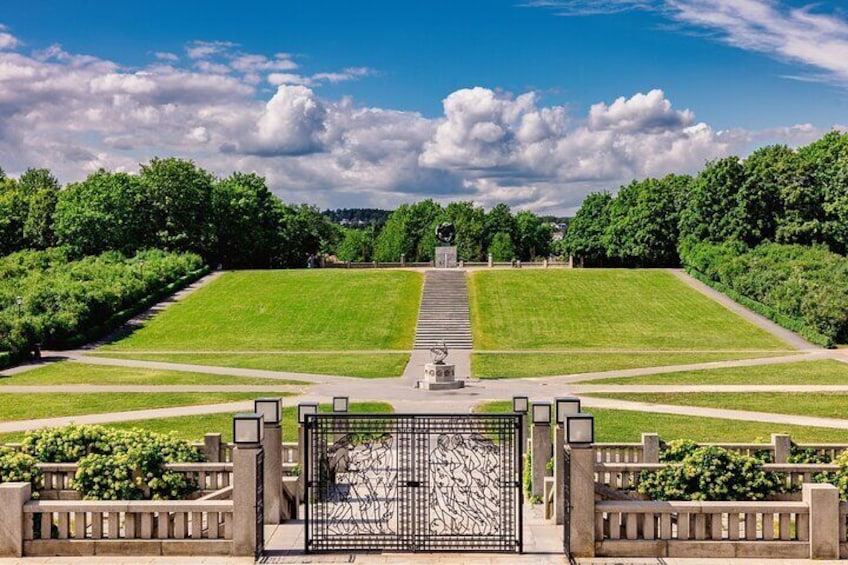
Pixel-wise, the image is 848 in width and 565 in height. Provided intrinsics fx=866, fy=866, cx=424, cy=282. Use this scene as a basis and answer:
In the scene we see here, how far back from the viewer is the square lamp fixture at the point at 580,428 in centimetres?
1249

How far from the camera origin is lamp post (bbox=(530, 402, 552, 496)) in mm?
16984

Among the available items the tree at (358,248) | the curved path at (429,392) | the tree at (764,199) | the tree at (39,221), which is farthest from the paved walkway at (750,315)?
the tree at (358,248)

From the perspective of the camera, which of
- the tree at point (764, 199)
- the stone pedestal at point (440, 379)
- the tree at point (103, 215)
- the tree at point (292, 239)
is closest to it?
the stone pedestal at point (440, 379)

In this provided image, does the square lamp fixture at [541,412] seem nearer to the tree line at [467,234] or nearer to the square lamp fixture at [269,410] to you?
the square lamp fixture at [269,410]

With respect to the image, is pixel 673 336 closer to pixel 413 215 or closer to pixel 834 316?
pixel 834 316

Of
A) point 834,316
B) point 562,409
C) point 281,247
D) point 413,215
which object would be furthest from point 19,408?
point 413,215

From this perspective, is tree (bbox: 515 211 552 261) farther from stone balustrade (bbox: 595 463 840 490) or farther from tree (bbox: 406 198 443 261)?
stone balustrade (bbox: 595 463 840 490)

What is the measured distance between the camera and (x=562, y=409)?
535 inches

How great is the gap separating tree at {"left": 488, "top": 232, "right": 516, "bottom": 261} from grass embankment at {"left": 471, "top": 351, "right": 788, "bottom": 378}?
244ft

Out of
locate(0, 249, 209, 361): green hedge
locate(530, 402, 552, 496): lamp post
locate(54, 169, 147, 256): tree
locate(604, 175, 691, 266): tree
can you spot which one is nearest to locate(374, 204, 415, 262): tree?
locate(604, 175, 691, 266): tree

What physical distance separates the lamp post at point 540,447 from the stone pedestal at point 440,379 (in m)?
19.5

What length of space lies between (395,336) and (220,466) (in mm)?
39688

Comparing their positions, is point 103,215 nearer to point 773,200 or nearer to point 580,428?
point 773,200

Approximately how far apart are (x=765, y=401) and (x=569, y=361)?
45.3 ft
